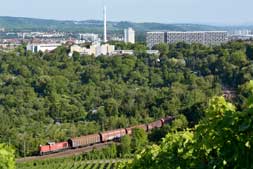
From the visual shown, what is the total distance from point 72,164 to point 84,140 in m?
4.88

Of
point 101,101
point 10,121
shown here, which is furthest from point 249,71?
point 10,121

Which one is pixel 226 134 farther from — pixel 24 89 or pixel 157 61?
pixel 157 61

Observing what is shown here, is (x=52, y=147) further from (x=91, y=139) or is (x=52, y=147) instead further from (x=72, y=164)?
(x=72, y=164)

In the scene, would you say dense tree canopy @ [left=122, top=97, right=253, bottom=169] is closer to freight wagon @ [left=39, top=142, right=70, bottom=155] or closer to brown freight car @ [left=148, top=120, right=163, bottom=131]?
freight wagon @ [left=39, top=142, right=70, bottom=155]

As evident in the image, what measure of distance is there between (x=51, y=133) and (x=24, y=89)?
1361cm

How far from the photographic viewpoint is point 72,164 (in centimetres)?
2619

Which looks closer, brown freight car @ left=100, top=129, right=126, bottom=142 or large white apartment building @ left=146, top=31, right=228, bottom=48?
brown freight car @ left=100, top=129, right=126, bottom=142

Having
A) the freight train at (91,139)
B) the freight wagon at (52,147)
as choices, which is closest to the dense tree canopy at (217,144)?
the freight wagon at (52,147)

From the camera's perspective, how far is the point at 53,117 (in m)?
40.0

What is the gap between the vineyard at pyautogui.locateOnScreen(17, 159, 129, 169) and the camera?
25359 millimetres

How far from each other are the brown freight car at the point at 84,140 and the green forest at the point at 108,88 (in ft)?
5.47

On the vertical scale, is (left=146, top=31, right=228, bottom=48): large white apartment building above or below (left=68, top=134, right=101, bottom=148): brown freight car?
above

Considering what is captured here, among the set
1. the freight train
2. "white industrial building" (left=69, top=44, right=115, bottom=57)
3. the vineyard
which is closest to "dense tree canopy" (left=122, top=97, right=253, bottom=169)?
the vineyard

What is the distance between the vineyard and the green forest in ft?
10.5
